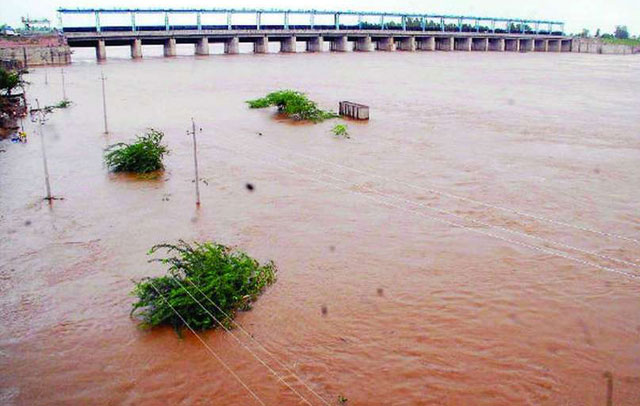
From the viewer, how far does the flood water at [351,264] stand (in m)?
7.21

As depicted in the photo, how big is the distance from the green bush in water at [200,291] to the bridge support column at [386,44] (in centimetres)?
9013

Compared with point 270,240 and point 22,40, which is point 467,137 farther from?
point 22,40

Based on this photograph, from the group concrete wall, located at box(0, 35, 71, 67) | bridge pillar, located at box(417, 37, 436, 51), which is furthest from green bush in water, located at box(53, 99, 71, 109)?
bridge pillar, located at box(417, 37, 436, 51)

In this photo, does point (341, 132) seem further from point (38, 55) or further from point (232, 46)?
point (232, 46)

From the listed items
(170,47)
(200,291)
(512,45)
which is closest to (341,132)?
(200,291)

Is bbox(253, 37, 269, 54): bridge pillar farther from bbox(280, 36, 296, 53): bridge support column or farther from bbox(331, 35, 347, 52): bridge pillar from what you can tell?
bbox(331, 35, 347, 52): bridge pillar

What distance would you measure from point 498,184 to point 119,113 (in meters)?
19.2

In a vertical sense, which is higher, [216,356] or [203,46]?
[203,46]

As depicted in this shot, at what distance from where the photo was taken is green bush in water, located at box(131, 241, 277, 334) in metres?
8.32

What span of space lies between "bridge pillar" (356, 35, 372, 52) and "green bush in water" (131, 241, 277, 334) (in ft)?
286

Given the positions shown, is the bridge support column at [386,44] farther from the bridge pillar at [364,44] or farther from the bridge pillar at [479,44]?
the bridge pillar at [479,44]

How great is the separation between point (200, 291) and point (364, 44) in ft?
294

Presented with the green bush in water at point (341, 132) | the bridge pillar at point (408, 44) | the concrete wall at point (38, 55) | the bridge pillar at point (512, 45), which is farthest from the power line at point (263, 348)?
the bridge pillar at point (512, 45)

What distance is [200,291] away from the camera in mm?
8398
